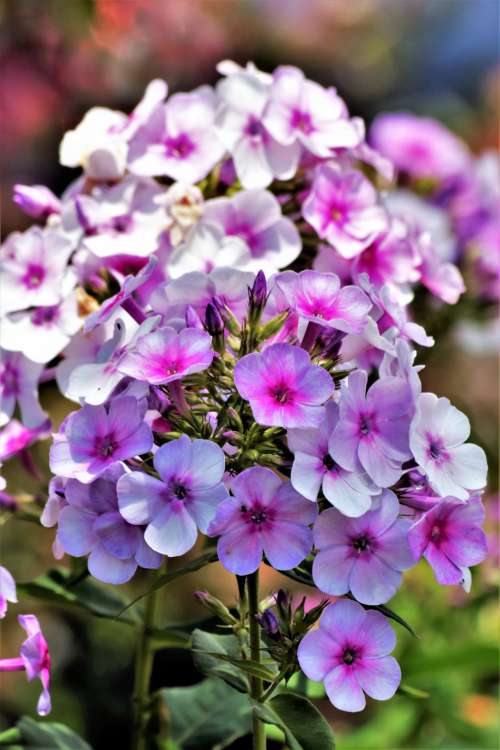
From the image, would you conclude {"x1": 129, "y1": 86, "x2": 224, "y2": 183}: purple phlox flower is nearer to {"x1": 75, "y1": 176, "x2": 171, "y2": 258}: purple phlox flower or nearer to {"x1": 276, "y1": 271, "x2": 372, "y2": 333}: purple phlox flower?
{"x1": 75, "y1": 176, "x2": 171, "y2": 258}: purple phlox flower

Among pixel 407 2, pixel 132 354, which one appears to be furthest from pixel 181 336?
pixel 407 2

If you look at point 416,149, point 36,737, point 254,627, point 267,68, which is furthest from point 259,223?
point 267,68

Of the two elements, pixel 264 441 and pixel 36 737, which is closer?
pixel 264 441

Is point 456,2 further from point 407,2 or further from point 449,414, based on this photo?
point 449,414

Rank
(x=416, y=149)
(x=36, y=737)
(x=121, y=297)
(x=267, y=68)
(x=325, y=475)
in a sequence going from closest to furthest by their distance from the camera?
(x=325, y=475)
(x=121, y=297)
(x=36, y=737)
(x=416, y=149)
(x=267, y=68)

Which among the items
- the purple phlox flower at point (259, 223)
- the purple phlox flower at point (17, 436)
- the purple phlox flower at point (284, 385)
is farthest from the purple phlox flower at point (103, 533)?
the purple phlox flower at point (259, 223)

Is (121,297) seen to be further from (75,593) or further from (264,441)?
(75,593)

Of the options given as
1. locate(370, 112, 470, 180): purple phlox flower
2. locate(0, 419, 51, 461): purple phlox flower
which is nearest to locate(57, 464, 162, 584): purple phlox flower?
locate(0, 419, 51, 461): purple phlox flower
